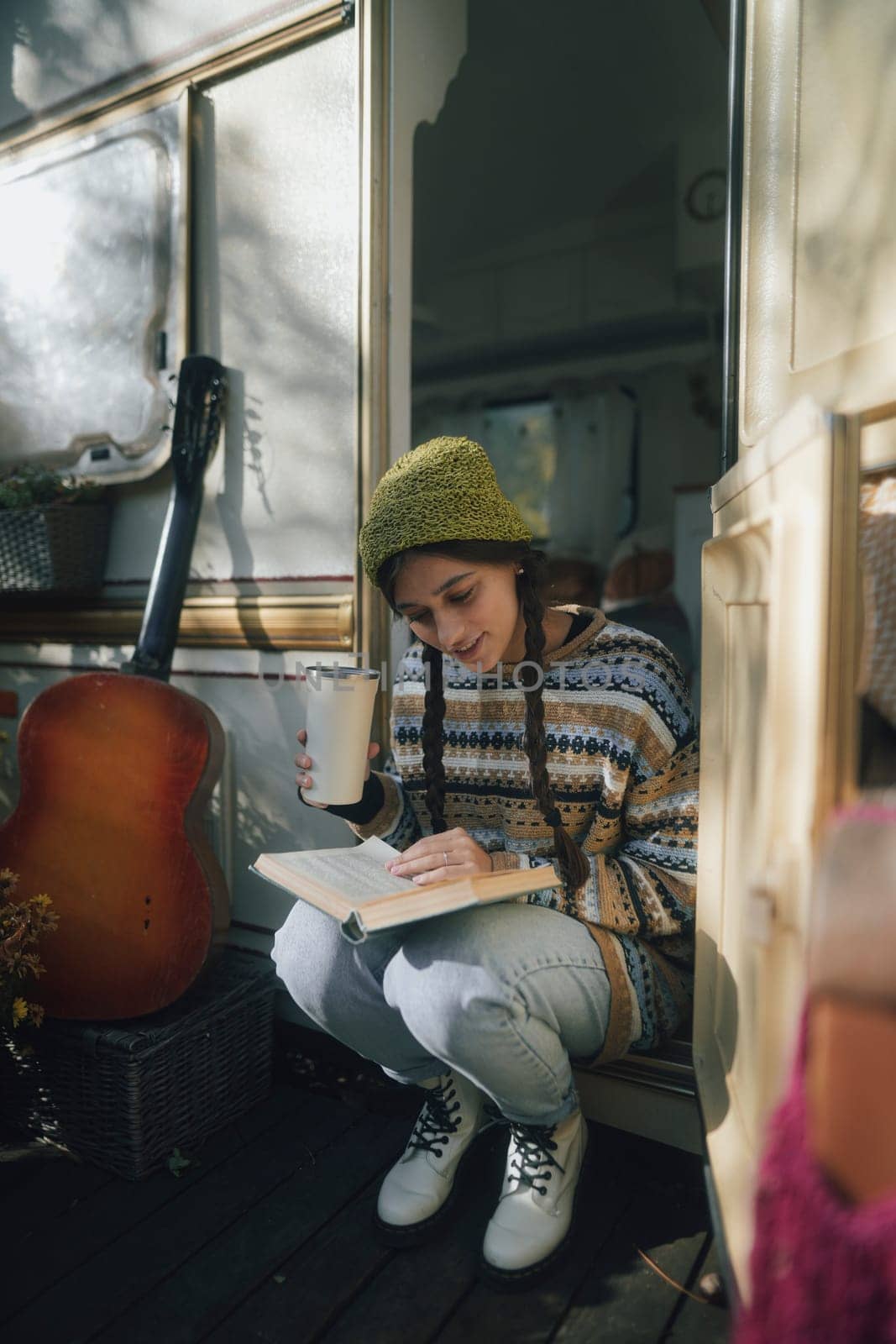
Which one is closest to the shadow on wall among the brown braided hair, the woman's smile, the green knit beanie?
the green knit beanie

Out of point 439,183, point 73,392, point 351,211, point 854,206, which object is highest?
point 439,183

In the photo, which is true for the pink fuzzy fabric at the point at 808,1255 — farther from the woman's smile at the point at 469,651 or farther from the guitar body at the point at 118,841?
the guitar body at the point at 118,841

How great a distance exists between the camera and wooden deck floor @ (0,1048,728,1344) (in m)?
1.34

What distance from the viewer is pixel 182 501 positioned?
2.30m

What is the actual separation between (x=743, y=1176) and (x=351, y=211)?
6.77ft

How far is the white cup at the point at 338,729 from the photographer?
1.50 meters

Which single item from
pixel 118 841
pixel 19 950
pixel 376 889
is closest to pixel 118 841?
pixel 118 841

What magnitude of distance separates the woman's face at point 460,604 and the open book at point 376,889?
38 centimetres

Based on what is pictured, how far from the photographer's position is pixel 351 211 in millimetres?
2068

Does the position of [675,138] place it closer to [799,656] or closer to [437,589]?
[437,589]

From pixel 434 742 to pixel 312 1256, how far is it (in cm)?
91

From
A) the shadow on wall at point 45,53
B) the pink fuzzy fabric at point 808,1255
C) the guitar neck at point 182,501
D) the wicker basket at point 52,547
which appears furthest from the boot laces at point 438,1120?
the shadow on wall at point 45,53

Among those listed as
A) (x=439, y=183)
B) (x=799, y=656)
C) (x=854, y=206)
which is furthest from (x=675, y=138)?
(x=799, y=656)

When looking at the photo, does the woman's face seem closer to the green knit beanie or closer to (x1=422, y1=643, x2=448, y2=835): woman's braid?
the green knit beanie
